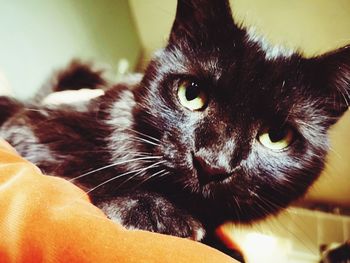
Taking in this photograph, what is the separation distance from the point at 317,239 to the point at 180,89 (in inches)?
68.0

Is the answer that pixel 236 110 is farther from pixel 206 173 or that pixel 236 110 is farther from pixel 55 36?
pixel 55 36

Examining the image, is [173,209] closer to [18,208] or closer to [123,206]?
[123,206]

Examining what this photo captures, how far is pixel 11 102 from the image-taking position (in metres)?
1.01

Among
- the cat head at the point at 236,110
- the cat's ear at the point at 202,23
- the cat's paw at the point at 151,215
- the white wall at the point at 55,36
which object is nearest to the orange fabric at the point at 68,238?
the cat's paw at the point at 151,215

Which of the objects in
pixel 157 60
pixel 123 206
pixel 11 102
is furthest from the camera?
pixel 11 102

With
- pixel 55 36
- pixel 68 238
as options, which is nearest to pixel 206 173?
pixel 68 238

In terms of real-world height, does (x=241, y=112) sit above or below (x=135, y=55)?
above


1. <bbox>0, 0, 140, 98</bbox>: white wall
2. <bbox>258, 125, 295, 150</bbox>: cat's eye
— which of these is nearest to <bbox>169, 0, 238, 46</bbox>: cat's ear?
<bbox>258, 125, 295, 150</bbox>: cat's eye

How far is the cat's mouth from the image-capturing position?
2.17 feet

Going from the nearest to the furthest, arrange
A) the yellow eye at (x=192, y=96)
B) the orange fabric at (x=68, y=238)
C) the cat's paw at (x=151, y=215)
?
the orange fabric at (x=68, y=238)
the cat's paw at (x=151, y=215)
the yellow eye at (x=192, y=96)

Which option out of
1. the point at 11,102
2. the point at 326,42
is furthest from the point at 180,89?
the point at 326,42

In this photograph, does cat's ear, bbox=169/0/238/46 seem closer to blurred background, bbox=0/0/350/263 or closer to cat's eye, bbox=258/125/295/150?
blurred background, bbox=0/0/350/263

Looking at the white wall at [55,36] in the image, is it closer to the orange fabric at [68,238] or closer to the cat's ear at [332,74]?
the orange fabric at [68,238]

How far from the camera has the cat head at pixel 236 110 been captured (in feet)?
2.31
